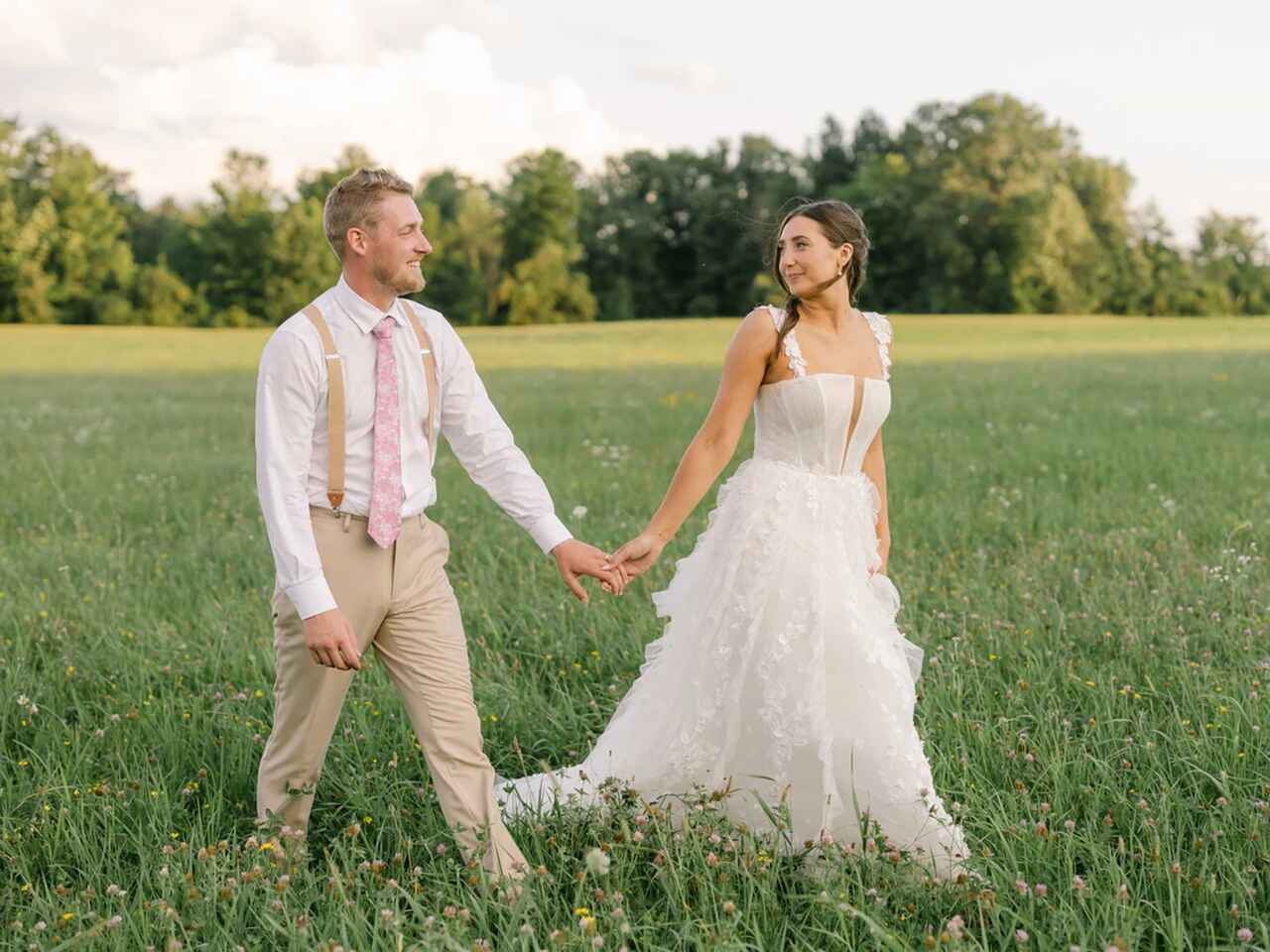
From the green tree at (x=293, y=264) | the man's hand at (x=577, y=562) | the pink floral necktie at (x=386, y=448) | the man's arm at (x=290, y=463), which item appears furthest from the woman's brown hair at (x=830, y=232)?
the green tree at (x=293, y=264)

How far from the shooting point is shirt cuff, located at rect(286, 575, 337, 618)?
3.26 m

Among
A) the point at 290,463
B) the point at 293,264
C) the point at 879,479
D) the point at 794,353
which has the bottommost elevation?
the point at 879,479

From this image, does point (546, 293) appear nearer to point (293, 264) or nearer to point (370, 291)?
point (293, 264)

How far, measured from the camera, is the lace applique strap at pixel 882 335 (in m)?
3.90

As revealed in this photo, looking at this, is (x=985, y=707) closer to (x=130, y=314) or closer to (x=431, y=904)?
(x=431, y=904)

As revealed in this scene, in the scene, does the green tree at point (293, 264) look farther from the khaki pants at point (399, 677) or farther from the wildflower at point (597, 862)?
the wildflower at point (597, 862)

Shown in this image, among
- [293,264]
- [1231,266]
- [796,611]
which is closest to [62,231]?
[293,264]

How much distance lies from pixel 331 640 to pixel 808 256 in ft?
6.26

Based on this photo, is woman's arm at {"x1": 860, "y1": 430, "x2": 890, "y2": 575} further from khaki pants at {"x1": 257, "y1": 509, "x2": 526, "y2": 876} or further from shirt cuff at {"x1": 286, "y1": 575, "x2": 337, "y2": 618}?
shirt cuff at {"x1": 286, "y1": 575, "x2": 337, "y2": 618}

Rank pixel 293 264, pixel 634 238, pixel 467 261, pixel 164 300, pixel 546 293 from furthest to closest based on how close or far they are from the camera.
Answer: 1. pixel 634 238
2. pixel 467 261
3. pixel 546 293
4. pixel 293 264
5. pixel 164 300

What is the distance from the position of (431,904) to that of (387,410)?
4.84 feet

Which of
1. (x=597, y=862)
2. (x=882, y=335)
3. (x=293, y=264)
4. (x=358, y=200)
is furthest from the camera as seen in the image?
(x=293, y=264)

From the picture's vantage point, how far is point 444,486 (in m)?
10.0

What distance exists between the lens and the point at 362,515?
11.4ft
